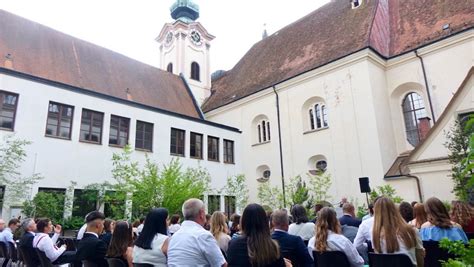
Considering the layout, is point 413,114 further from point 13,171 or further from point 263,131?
point 13,171

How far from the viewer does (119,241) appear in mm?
4250

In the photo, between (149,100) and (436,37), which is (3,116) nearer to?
(149,100)

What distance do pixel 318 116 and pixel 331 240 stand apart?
18274 millimetres

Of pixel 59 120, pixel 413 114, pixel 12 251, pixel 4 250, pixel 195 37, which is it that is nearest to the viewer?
pixel 4 250

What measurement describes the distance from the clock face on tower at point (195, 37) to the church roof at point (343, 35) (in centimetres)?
672

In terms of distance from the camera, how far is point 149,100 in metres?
22.8

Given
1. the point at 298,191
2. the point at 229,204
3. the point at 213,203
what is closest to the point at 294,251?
Result: the point at 298,191

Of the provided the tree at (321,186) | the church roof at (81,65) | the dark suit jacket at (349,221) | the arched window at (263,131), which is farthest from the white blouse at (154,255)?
the arched window at (263,131)

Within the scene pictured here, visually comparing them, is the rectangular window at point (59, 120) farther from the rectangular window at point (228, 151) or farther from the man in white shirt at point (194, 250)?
the man in white shirt at point (194, 250)

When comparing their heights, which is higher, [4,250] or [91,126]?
[91,126]

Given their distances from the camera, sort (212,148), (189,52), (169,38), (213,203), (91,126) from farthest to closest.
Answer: (169,38), (189,52), (212,148), (213,203), (91,126)

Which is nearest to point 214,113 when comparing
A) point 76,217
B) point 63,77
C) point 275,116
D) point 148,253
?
point 275,116

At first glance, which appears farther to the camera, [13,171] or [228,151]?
[228,151]

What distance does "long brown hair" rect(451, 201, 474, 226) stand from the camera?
4.72m
